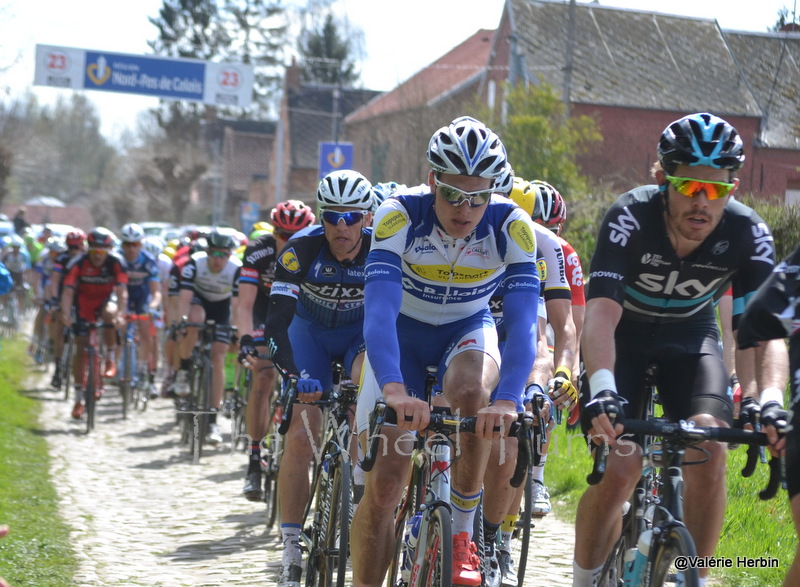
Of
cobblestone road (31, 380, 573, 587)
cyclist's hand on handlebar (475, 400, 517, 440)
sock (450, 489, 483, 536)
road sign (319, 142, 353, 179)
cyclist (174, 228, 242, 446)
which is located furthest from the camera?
road sign (319, 142, 353, 179)

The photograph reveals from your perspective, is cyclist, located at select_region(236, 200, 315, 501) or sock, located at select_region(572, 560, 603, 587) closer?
sock, located at select_region(572, 560, 603, 587)

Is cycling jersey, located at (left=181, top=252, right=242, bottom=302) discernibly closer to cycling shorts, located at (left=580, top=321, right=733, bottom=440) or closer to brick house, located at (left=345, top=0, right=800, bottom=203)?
cycling shorts, located at (left=580, top=321, right=733, bottom=440)

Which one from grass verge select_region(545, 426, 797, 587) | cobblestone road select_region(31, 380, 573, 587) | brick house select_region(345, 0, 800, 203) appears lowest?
cobblestone road select_region(31, 380, 573, 587)

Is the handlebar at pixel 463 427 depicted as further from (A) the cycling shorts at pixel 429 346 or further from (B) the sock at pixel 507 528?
(B) the sock at pixel 507 528

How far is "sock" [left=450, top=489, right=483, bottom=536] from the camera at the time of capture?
4688 millimetres

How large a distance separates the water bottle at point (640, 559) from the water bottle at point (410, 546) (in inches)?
36.3

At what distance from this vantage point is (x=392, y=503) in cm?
483

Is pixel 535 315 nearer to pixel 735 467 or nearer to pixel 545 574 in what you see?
pixel 545 574

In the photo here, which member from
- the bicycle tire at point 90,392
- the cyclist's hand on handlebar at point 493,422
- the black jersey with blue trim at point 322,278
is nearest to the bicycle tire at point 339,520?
the black jersey with blue trim at point 322,278

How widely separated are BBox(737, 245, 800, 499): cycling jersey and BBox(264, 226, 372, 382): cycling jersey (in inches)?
136

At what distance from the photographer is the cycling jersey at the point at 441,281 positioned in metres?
4.52

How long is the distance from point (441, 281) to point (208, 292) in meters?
8.44

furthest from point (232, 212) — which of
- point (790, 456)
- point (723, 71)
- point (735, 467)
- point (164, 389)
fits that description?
point (790, 456)

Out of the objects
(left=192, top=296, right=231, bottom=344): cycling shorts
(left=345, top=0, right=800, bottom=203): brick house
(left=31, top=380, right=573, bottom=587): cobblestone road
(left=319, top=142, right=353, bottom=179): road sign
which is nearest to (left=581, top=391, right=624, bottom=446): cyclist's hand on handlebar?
(left=31, top=380, right=573, bottom=587): cobblestone road
